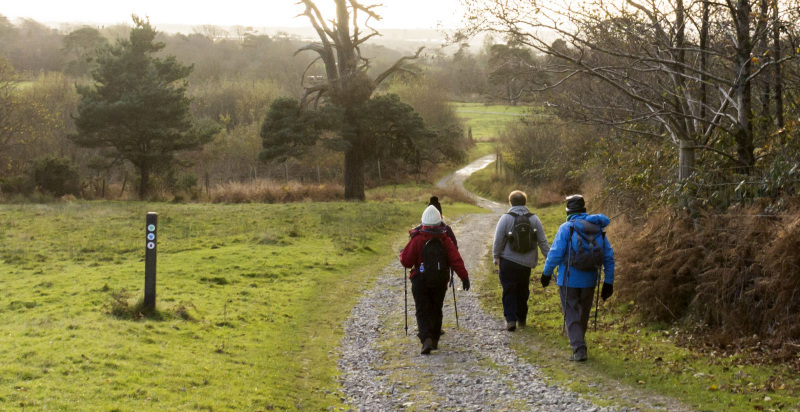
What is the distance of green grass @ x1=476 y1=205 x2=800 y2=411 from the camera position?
709 centimetres

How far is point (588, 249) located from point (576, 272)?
13.8 inches

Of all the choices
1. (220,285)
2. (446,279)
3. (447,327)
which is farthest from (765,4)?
(220,285)

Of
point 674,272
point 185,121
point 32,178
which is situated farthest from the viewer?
point 185,121

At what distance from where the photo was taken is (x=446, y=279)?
9.68 meters

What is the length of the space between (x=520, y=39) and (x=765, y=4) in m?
3.29

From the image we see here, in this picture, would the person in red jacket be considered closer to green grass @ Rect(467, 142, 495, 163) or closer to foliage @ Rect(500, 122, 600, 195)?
foliage @ Rect(500, 122, 600, 195)

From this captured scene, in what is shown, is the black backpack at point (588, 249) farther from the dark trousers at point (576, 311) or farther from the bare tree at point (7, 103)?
the bare tree at point (7, 103)

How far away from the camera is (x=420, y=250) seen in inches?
378

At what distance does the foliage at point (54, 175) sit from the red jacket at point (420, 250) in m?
35.4

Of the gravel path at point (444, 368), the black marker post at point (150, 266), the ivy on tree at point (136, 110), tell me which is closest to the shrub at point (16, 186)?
the ivy on tree at point (136, 110)

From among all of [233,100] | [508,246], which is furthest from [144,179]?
[233,100]

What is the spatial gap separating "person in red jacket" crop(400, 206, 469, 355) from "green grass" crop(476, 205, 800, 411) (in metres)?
1.28

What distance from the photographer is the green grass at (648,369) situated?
23.2 feet

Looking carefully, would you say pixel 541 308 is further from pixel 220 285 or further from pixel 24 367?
pixel 24 367
